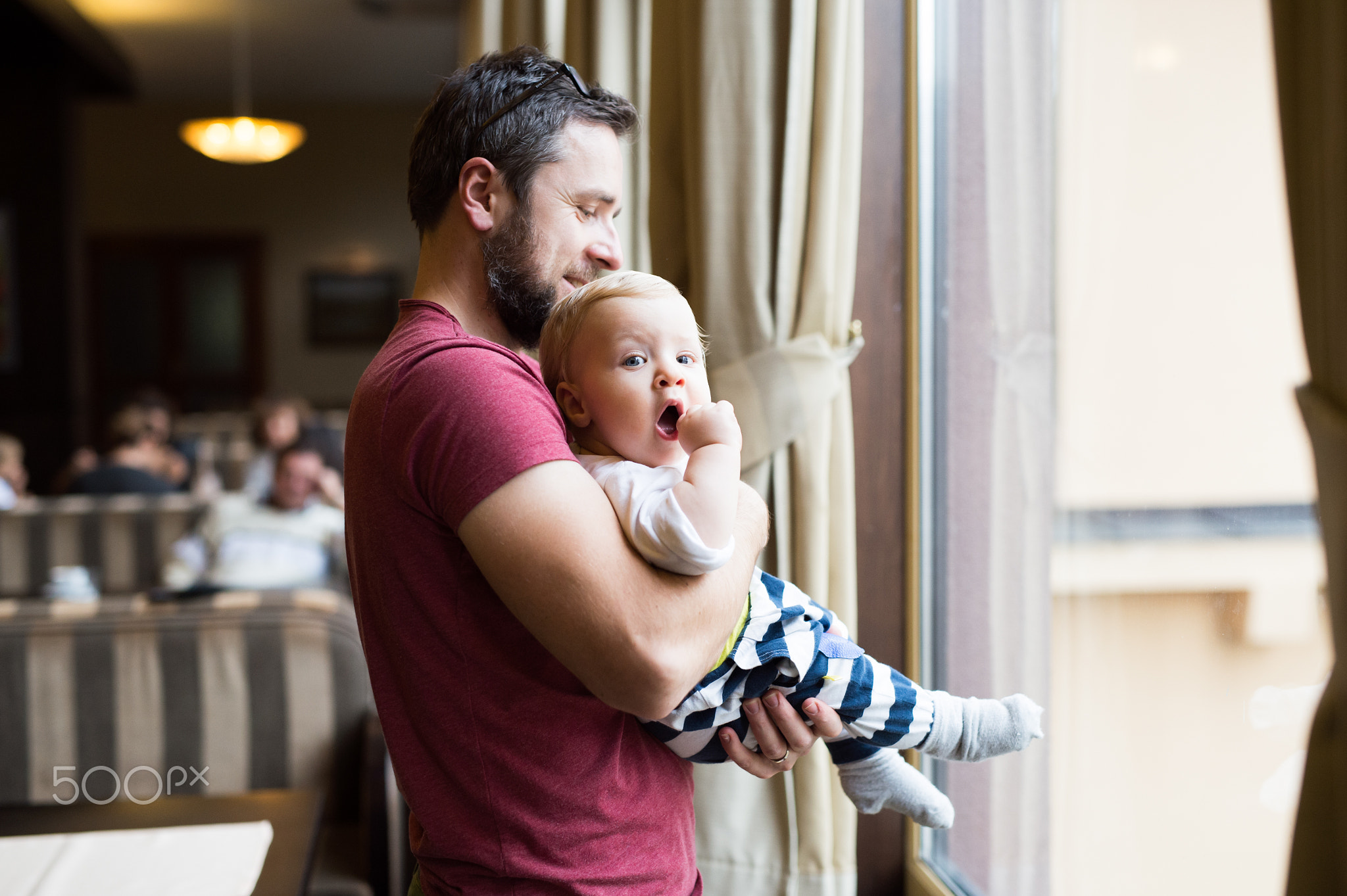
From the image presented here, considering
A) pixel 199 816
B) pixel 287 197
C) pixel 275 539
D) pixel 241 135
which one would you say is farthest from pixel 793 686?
pixel 287 197

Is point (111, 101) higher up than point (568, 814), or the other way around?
point (111, 101)

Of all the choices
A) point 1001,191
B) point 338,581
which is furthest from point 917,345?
point 338,581

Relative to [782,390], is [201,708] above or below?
below

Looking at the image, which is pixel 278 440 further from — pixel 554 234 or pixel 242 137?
pixel 554 234

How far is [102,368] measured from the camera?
11070 millimetres

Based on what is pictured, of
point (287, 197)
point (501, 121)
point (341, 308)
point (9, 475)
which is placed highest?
point (287, 197)

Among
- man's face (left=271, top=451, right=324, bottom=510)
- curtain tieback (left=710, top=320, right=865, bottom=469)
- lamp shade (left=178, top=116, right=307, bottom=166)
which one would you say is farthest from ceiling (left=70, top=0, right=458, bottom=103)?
curtain tieback (left=710, top=320, right=865, bottom=469)

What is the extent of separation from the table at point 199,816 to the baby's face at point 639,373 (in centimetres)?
82

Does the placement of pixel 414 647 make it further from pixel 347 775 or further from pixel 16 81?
pixel 16 81

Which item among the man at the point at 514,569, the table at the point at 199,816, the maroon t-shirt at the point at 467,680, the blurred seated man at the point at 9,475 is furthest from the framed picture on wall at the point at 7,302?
the maroon t-shirt at the point at 467,680

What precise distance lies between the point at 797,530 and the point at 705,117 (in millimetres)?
604

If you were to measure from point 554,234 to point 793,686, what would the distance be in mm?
508

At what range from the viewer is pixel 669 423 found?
98cm

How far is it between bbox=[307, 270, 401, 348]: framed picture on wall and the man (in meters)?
10.6
